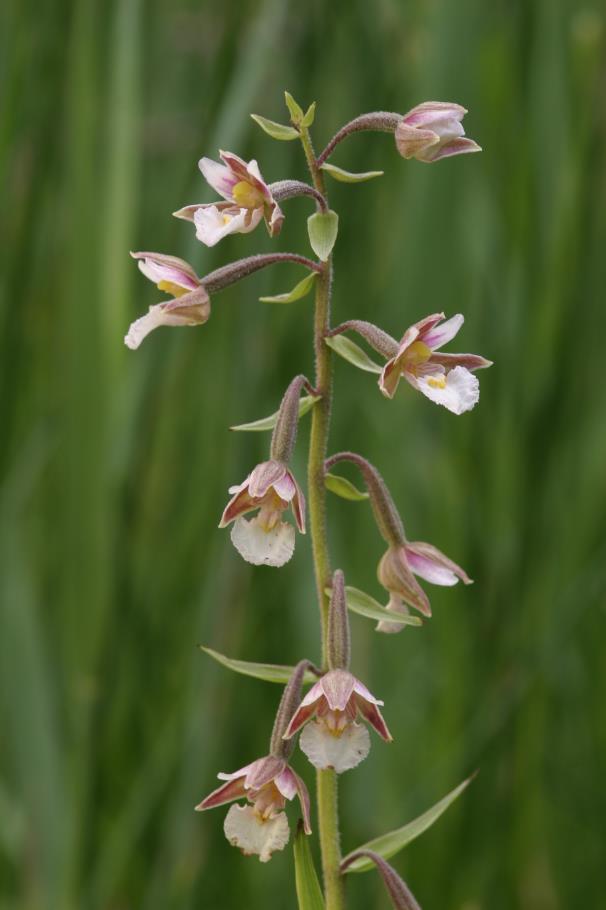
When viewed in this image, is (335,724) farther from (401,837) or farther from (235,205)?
(235,205)

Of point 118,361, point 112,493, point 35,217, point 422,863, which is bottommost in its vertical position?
point 422,863

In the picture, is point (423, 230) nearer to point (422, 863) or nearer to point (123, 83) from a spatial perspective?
point (123, 83)

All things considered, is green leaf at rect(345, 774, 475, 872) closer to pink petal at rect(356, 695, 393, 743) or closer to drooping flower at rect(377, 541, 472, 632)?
pink petal at rect(356, 695, 393, 743)

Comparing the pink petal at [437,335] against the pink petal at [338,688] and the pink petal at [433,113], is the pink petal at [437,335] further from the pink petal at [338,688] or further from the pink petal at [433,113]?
the pink petal at [338,688]

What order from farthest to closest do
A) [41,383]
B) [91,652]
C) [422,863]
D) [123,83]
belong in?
[41,383], [422,863], [123,83], [91,652]

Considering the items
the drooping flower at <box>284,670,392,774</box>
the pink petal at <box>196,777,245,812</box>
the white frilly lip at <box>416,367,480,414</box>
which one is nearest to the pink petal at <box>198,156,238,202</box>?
the white frilly lip at <box>416,367,480,414</box>

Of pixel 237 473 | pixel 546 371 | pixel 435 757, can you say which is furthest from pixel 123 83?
pixel 435 757
